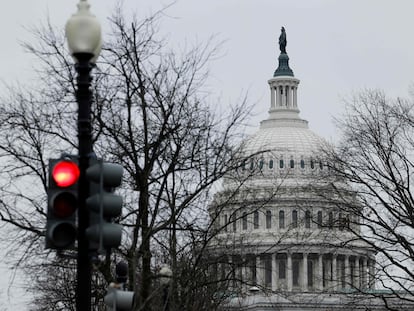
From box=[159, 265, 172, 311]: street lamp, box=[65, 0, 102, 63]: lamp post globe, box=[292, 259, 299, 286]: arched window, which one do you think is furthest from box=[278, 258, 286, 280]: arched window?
box=[65, 0, 102, 63]: lamp post globe

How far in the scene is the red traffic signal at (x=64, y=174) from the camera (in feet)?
55.4

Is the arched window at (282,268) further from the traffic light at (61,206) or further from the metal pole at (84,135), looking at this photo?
the traffic light at (61,206)

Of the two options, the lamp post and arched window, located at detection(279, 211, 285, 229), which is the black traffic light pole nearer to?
the lamp post

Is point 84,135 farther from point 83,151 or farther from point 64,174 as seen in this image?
point 64,174

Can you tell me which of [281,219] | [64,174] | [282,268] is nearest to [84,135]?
[64,174]

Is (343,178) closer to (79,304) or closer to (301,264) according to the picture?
(79,304)

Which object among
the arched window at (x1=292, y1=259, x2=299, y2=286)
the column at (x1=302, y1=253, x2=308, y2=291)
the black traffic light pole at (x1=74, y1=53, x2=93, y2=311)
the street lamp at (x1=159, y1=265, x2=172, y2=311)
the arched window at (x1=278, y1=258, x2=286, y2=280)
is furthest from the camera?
the arched window at (x1=292, y1=259, x2=299, y2=286)

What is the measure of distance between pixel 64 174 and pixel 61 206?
37cm

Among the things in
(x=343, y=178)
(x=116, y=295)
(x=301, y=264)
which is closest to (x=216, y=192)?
(x=343, y=178)

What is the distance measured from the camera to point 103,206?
16.9 meters

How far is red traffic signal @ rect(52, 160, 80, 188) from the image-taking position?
1688cm

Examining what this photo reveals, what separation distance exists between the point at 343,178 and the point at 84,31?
86.8 ft

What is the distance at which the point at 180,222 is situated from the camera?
3512 cm

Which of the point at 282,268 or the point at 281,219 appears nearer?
the point at 282,268
